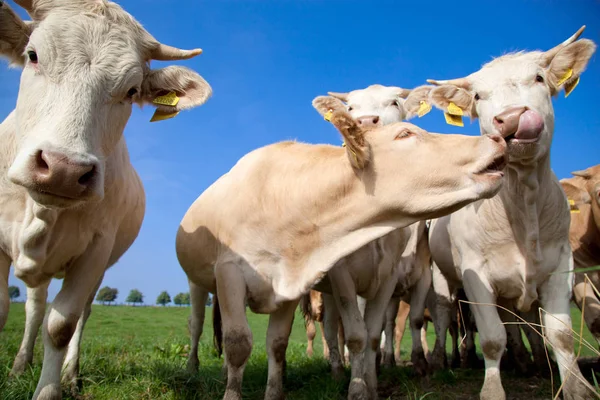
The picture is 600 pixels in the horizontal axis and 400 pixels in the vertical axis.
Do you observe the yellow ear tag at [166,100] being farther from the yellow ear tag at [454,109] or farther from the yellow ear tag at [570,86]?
the yellow ear tag at [570,86]

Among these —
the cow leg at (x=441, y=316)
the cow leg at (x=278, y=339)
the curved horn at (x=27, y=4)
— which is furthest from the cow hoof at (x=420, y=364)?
the curved horn at (x=27, y=4)

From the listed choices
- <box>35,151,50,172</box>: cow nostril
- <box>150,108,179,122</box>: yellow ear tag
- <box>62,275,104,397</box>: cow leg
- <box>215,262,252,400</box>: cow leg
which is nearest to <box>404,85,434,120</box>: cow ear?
<box>150,108,179,122</box>: yellow ear tag

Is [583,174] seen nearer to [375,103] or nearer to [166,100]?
[375,103]

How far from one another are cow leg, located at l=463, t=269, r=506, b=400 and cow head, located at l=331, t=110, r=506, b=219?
4.09 ft

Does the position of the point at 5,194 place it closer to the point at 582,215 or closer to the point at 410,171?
the point at 410,171

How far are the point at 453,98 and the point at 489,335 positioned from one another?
2.43 m

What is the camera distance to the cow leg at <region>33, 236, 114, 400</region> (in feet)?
13.4

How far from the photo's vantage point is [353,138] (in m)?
4.32

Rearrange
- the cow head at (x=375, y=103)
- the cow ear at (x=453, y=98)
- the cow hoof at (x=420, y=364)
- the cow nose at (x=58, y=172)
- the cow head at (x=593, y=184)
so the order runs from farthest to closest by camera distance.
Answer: the cow head at (x=375, y=103) < the cow head at (x=593, y=184) < the cow hoof at (x=420, y=364) < the cow ear at (x=453, y=98) < the cow nose at (x=58, y=172)

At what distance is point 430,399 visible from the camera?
201 inches

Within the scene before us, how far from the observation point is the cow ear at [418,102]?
7.48m

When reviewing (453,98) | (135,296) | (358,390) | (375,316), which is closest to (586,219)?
(453,98)

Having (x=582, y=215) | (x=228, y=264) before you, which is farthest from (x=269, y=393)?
(x=582, y=215)

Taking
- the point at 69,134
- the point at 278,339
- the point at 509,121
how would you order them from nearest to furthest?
the point at 69,134
the point at 509,121
the point at 278,339
